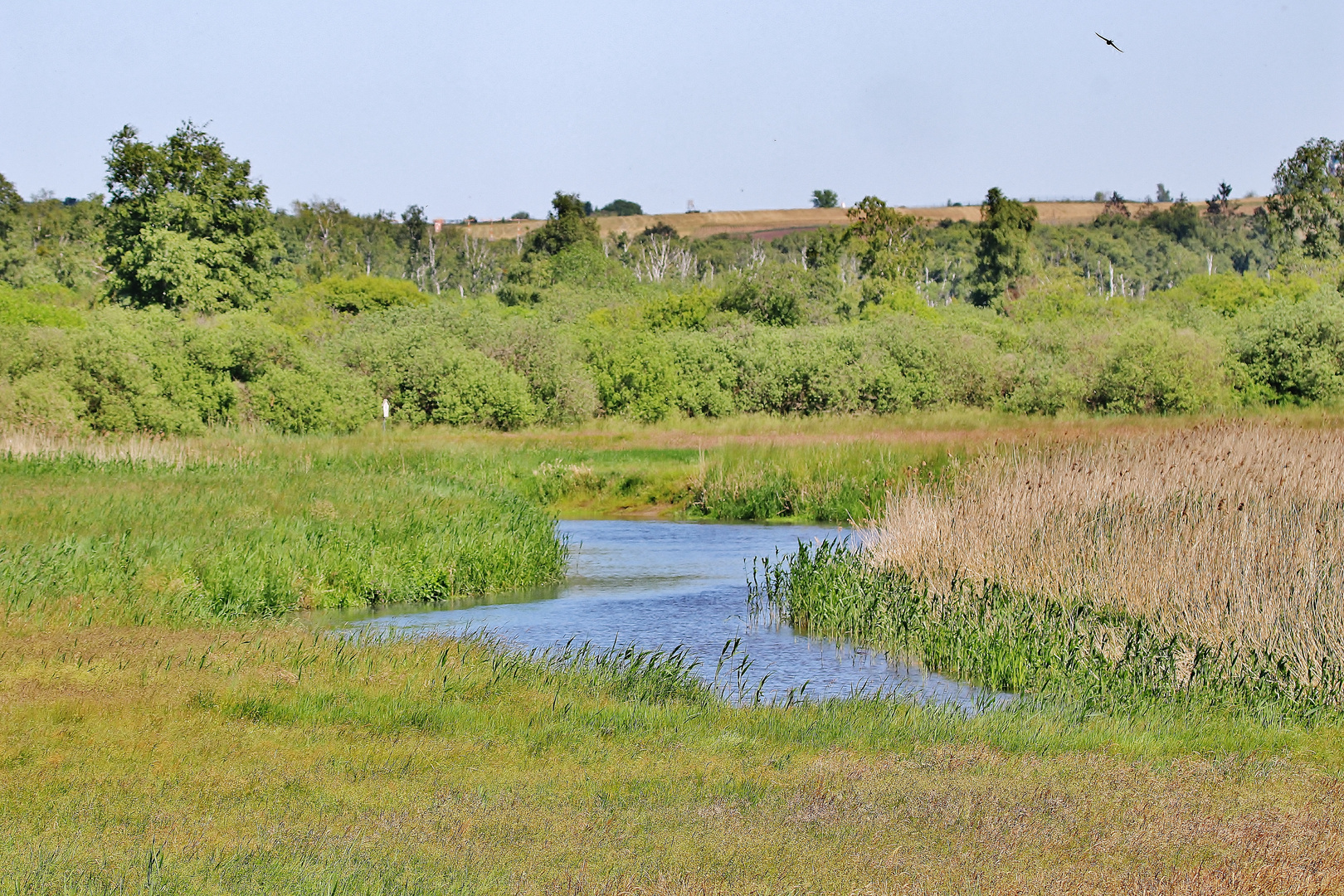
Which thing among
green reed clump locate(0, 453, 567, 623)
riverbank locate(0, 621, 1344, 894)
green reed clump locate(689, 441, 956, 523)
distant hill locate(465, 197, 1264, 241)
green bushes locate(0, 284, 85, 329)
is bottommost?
green reed clump locate(689, 441, 956, 523)

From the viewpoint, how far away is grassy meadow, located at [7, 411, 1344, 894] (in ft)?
A: 21.0

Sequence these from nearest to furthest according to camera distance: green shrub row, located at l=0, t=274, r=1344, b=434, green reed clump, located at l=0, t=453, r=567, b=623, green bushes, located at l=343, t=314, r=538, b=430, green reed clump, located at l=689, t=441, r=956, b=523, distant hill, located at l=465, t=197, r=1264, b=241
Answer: green reed clump, located at l=0, t=453, r=567, b=623
green reed clump, located at l=689, t=441, r=956, b=523
green shrub row, located at l=0, t=274, r=1344, b=434
green bushes, located at l=343, t=314, r=538, b=430
distant hill, located at l=465, t=197, r=1264, b=241

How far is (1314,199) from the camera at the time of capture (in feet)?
270

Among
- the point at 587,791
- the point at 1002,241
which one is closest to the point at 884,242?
the point at 1002,241

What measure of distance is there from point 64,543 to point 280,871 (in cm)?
1093

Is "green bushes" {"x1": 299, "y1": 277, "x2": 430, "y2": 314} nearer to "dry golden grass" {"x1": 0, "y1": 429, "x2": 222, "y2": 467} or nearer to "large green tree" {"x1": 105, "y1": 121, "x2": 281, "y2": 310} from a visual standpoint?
"large green tree" {"x1": 105, "y1": 121, "x2": 281, "y2": 310}

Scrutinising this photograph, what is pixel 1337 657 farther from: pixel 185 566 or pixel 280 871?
pixel 185 566

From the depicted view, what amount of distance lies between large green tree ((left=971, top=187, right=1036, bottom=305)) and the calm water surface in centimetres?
6857

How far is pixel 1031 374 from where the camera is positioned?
179 ft

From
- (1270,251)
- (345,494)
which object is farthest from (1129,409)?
(1270,251)

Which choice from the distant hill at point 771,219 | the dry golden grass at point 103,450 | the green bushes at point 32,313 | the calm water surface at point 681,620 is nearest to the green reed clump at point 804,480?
the calm water surface at point 681,620

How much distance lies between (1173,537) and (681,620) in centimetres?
621

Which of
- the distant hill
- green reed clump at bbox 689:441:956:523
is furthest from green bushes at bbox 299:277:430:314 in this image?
the distant hill

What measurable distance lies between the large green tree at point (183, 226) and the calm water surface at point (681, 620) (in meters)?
36.5
